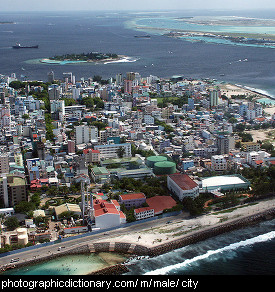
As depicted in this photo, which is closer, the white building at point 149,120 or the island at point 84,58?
the white building at point 149,120

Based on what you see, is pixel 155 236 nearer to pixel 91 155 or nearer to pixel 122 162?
pixel 122 162

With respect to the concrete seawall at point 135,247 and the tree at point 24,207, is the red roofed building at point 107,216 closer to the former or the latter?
the concrete seawall at point 135,247

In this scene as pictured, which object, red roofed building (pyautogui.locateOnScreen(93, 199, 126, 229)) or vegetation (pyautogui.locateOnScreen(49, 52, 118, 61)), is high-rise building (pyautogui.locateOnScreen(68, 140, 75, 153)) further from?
vegetation (pyautogui.locateOnScreen(49, 52, 118, 61))

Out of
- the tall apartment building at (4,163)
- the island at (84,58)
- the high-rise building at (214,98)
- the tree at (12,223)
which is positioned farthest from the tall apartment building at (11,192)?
the island at (84,58)

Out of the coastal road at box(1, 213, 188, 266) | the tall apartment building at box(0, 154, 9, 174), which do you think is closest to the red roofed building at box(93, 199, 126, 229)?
the coastal road at box(1, 213, 188, 266)
